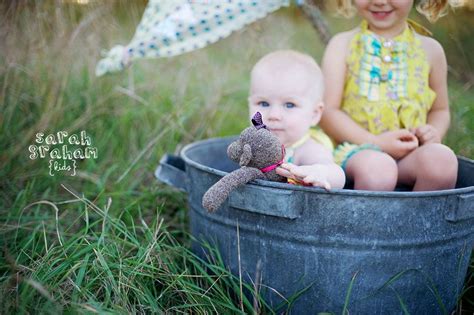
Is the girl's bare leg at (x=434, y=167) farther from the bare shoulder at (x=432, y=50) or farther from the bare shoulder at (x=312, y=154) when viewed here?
the bare shoulder at (x=432, y=50)

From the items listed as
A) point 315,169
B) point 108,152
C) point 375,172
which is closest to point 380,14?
point 375,172

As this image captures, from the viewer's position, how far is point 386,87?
71.2 inches

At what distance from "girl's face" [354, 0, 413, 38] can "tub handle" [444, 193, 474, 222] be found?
0.77m

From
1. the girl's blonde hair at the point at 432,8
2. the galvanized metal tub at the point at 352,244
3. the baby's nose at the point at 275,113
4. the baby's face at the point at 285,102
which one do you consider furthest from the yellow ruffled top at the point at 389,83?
the galvanized metal tub at the point at 352,244

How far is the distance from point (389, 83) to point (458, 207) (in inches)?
26.0

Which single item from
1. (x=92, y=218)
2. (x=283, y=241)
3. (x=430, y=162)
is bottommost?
(x=92, y=218)

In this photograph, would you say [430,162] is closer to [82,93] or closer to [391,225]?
[391,225]

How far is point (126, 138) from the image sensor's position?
2.36 m

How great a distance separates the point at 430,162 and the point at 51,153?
1.33 m

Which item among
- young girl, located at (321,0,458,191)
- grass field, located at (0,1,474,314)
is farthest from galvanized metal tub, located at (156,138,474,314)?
young girl, located at (321,0,458,191)

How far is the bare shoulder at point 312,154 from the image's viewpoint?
1577 mm

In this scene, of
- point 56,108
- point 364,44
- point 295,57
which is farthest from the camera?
point 56,108

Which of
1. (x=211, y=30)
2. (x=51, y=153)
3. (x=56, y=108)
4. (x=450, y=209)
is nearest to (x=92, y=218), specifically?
(x=51, y=153)

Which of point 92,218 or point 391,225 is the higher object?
point 391,225
